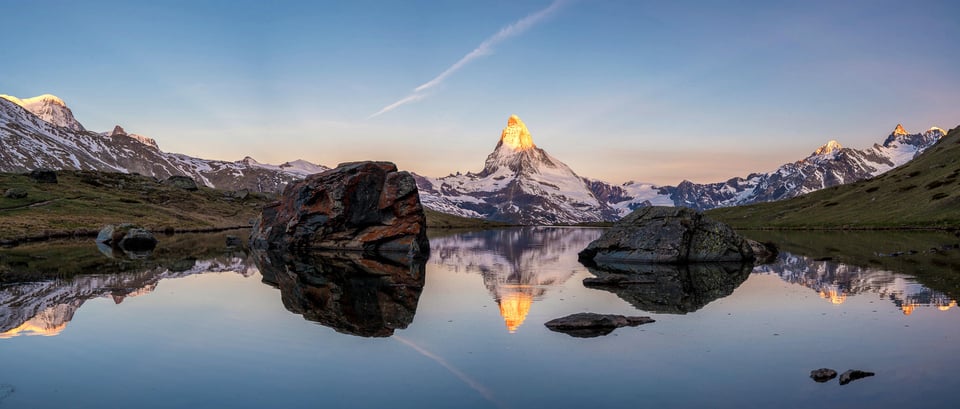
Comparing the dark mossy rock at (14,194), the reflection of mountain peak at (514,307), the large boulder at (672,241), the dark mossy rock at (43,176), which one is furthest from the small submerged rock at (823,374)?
the dark mossy rock at (43,176)

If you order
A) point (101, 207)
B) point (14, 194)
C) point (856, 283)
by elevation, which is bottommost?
point (856, 283)

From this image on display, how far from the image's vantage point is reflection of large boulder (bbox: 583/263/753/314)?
29.7m

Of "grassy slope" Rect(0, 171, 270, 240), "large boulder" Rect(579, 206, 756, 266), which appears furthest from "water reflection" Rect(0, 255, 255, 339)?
"grassy slope" Rect(0, 171, 270, 240)

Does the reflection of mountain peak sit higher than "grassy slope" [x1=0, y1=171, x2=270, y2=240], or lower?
lower

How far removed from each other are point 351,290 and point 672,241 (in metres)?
31.3

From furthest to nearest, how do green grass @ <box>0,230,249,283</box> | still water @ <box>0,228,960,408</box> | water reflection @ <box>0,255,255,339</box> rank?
green grass @ <box>0,230,249,283</box>
water reflection @ <box>0,255,255,339</box>
still water @ <box>0,228,960,408</box>

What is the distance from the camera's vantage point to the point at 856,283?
36.7m

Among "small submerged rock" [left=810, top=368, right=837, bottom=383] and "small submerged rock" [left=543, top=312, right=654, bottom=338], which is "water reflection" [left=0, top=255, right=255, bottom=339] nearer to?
"small submerged rock" [left=543, top=312, right=654, bottom=338]

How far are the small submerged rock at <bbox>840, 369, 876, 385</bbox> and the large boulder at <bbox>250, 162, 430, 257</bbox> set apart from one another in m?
58.7

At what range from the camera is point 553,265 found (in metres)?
56.8

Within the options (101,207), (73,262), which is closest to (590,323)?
(73,262)

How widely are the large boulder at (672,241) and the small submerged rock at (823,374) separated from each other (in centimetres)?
3734

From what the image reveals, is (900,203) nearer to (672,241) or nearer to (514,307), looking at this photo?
(672,241)

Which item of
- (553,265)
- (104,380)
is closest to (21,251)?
(553,265)
